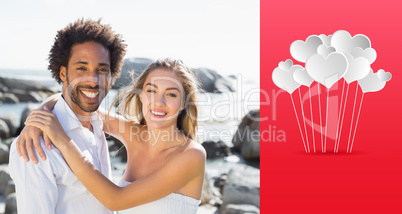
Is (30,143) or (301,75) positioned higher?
(301,75)

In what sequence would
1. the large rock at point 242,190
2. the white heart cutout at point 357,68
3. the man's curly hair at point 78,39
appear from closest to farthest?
the man's curly hair at point 78,39
the white heart cutout at point 357,68
the large rock at point 242,190

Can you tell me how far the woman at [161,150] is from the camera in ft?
7.39

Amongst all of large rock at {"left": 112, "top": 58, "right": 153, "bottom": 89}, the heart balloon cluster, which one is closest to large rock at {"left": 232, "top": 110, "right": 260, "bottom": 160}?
large rock at {"left": 112, "top": 58, "right": 153, "bottom": 89}

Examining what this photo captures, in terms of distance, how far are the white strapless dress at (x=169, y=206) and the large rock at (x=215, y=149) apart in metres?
6.25

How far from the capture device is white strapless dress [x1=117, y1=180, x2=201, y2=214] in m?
2.36

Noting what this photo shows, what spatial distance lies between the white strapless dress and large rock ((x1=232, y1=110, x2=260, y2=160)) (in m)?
5.94

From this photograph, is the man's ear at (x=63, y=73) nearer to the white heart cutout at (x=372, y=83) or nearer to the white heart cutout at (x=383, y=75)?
the white heart cutout at (x=372, y=83)

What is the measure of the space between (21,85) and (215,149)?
14610 millimetres

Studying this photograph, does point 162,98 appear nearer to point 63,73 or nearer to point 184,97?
point 184,97

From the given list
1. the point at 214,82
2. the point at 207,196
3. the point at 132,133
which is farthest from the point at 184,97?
the point at 214,82

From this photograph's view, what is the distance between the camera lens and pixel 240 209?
14.7ft

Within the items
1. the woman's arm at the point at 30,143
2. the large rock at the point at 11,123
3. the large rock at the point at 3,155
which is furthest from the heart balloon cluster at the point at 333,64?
the large rock at the point at 11,123

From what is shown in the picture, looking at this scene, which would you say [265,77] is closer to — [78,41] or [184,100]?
[184,100]

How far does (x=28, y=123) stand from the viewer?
192cm
